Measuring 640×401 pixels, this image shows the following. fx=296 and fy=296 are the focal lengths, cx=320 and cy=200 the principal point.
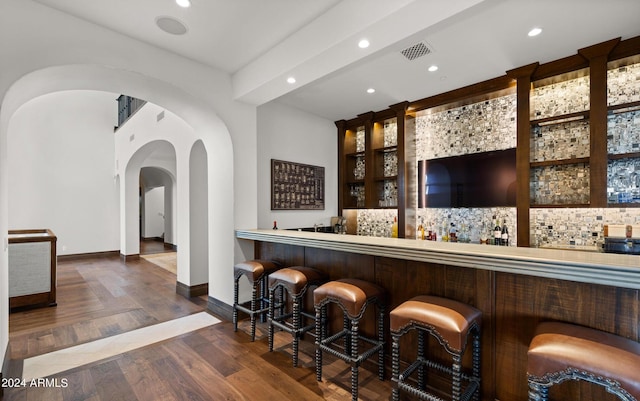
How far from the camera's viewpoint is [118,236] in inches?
326

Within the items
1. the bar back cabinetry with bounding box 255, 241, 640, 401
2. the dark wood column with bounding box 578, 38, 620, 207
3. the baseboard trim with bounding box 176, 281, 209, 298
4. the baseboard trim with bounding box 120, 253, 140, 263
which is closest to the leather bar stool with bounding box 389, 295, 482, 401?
the bar back cabinetry with bounding box 255, 241, 640, 401

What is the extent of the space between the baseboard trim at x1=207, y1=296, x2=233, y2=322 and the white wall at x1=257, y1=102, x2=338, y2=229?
1.08 m

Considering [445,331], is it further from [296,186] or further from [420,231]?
[296,186]

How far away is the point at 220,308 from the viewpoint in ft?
12.1

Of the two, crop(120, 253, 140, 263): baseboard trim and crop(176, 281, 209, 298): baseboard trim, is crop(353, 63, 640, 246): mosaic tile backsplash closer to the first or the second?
crop(176, 281, 209, 298): baseboard trim

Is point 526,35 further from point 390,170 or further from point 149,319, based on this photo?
point 149,319

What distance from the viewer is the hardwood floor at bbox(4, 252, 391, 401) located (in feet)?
7.03

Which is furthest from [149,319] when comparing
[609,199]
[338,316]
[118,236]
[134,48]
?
[118,236]

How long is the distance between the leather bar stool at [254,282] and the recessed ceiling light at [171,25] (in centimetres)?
233

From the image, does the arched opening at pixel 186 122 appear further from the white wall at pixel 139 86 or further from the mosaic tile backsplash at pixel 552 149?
the mosaic tile backsplash at pixel 552 149

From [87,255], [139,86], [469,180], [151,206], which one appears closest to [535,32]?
[469,180]

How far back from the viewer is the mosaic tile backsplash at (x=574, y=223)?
115 inches

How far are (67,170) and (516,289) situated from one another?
956 cm

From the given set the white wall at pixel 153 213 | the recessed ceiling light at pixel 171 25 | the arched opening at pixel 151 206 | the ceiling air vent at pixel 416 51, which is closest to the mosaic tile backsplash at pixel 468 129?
the ceiling air vent at pixel 416 51
